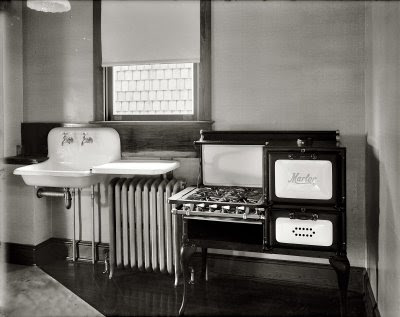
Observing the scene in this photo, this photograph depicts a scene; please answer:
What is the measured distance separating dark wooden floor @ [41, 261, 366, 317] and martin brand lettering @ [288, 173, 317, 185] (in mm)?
912

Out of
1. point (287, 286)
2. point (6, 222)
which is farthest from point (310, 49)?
point (6, 222)

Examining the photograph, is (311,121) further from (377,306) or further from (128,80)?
(128,80)

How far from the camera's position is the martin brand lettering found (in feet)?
7.86

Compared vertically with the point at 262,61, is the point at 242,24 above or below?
above

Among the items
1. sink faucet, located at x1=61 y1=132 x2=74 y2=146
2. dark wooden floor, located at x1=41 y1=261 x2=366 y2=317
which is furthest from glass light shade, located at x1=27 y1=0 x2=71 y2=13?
dark wooden floor, located at x1=41 y1=261 x2=366 y2=317

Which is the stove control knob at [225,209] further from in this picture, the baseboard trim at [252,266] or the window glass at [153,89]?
the window glass at [153,89]

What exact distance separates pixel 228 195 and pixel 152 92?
1.30 m

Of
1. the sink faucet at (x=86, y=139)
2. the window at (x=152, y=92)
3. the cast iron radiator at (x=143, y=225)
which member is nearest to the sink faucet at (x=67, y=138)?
the sink faucet at (x=86, y=139)

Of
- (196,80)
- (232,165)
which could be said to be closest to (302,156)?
(232,165)

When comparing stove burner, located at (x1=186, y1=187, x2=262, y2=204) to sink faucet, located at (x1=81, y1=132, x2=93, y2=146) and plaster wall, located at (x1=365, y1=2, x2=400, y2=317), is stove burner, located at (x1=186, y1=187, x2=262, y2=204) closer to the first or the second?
plaster wall, located at (x1=365, y1=2, x2=400, y2=317)

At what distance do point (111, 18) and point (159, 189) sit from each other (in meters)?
1.57

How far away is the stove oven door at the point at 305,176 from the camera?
7.75 ft

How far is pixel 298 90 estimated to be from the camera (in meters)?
3.11

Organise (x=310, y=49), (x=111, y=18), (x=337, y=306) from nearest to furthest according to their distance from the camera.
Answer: (x=337, y=306) < (x=310, y=49) < (x=111, y=18)
